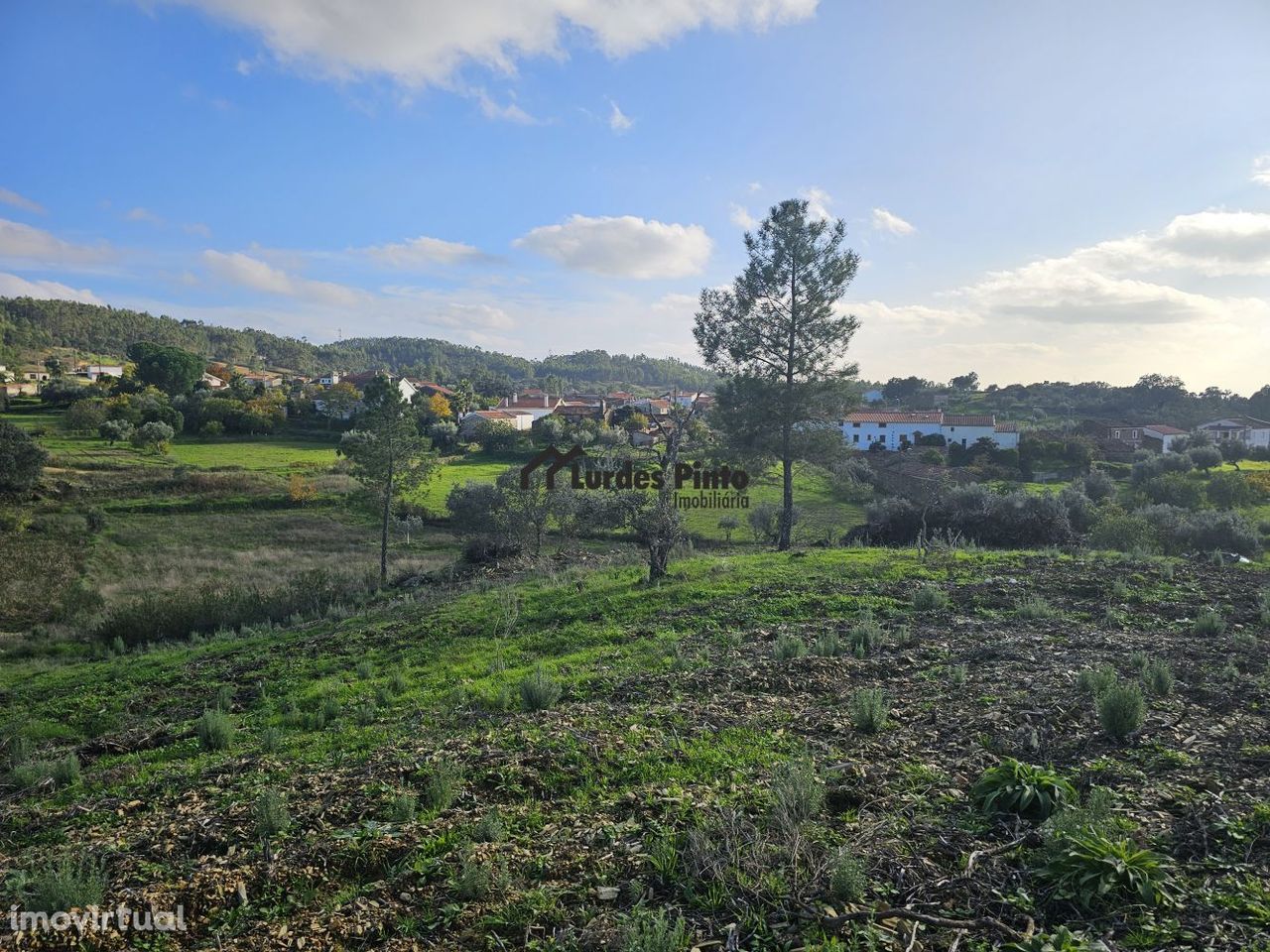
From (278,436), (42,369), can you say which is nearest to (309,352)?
(42,369)

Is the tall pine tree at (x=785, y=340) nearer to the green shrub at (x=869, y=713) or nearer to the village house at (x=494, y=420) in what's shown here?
the green shrub at (x=869, y=713)

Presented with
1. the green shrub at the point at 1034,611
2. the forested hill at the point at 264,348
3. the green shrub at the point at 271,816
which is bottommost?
the green shrub at the point at 271,816

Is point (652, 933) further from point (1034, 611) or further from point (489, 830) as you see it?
point (1034, 611)

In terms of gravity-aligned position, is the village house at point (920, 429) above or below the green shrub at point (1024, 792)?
above

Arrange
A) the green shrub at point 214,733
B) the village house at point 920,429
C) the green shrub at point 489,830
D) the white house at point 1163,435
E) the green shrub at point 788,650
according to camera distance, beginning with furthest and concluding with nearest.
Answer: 1. the village house at point 920,429
2. the white house at point 1163,435
3. the green shrub at point 788,650
4. the green shrub at point 214,733
5. the green shrub at point 489,830

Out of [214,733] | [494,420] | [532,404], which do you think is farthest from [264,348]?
[214,733]

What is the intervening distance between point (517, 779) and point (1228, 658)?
8630mm

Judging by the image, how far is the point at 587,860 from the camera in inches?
164

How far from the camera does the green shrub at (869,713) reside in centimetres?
595

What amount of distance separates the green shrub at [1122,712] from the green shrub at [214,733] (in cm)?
924

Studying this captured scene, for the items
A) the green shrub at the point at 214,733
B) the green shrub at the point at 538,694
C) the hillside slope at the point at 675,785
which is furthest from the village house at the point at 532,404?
the green shrub at the point at 538,694

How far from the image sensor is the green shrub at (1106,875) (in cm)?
334

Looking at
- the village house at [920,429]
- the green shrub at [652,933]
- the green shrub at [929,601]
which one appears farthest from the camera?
the village house at [920,429]

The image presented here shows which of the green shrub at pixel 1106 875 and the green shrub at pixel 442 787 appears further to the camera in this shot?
the green shrub at pixel 442 787
